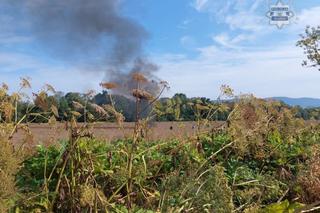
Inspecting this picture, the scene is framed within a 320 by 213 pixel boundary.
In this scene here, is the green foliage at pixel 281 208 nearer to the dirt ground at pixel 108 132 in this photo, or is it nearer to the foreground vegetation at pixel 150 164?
the foreground vegetation at pixel 150 164

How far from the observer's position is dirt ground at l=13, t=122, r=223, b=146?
3.43 metres

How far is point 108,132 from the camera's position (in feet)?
13.1

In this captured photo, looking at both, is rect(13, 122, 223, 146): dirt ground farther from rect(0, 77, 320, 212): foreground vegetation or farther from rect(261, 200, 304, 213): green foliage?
rect(261, 200, 304, 213): green foliage

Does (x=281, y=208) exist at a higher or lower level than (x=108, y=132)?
lower

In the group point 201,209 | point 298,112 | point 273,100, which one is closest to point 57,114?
point 201,209

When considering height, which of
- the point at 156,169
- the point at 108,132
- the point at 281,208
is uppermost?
the point at 108,132

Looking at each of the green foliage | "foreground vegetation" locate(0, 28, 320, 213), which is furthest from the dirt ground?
the green foliage

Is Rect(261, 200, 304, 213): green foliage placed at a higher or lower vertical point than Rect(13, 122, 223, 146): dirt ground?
lower

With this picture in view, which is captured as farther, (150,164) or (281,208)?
(150,164)

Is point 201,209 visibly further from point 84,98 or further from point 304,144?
point 304,144

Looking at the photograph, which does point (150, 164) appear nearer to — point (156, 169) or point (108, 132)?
point (156, 169)

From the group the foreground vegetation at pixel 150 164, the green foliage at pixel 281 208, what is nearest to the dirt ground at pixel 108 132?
the foreground vegetation at pixel 150 164

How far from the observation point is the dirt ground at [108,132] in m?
3.43

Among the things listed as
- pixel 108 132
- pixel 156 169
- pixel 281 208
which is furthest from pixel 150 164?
pixel 281 208
